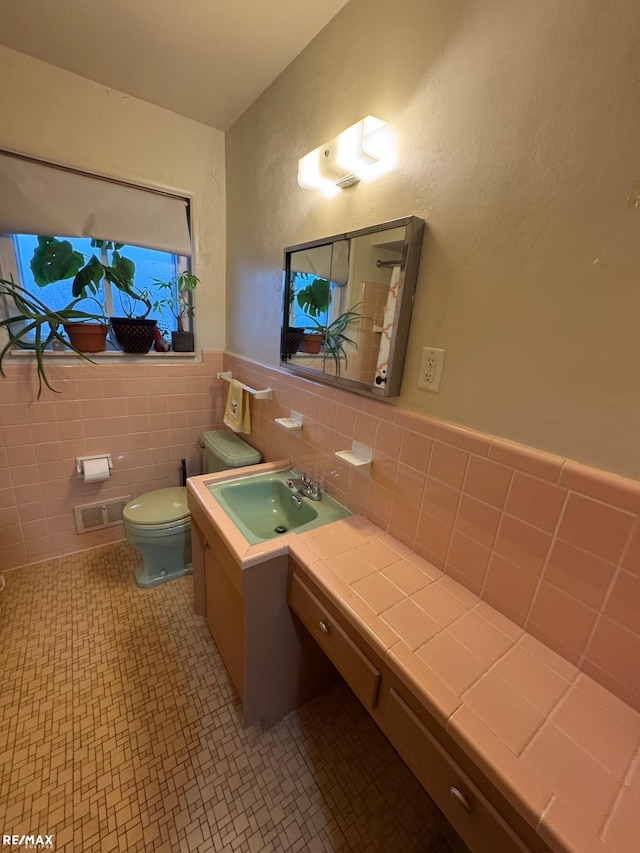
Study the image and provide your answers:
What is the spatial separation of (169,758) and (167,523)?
908 mm

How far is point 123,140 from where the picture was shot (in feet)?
5.44

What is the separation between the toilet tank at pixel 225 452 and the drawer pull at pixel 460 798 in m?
1.39

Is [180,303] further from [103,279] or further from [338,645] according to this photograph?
[338,645]

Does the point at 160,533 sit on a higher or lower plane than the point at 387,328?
lower

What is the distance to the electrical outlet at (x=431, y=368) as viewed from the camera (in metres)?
0.92

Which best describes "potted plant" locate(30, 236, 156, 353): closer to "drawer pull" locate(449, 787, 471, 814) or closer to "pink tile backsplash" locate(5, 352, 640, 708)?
"pink tile backsplash" locate(5, 352, 640, 708)

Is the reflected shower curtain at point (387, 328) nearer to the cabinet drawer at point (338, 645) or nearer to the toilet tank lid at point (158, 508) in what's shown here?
the cabinet drawer at point (338, 645)

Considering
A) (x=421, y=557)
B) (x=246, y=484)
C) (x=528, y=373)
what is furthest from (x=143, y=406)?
(x=528, y=373)

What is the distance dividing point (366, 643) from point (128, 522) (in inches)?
56.1

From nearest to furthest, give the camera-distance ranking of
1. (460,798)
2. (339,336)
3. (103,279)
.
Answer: (460,798), (339,336), (103,279)

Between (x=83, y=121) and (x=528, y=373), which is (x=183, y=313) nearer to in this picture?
(x=83, y=121)

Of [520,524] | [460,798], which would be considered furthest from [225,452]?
[460,798]

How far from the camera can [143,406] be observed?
79.4 inches

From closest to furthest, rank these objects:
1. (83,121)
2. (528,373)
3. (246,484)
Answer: (528,373)
(246,484)
(83,121)
